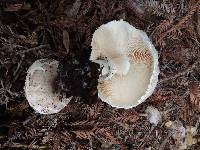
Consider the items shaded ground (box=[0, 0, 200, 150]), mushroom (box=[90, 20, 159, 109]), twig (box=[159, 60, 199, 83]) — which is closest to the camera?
mushroom (box=[90, 20, 159, 109])

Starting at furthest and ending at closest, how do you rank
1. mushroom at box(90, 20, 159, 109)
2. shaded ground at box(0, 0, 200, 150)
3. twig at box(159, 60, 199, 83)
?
twig at box(159, 60, 199, 83) → shaded ground at box(0, 0, 200, 150) → mushroom at box(90, 20, 159, 109)

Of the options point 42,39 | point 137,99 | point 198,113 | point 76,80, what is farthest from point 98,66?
point 198,113

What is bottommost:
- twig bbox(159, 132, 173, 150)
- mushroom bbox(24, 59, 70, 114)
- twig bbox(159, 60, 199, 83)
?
twig bbox(159, 132, 173, 150)

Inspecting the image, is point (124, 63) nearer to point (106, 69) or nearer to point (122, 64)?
point (122, 64)

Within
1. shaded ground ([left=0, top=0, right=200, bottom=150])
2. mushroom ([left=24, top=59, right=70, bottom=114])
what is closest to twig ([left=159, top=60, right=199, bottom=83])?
shaded ground ([left=0, top=0, right=200, bottom=150])

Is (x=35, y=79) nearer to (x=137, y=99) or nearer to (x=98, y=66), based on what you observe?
(x=98, y=66)

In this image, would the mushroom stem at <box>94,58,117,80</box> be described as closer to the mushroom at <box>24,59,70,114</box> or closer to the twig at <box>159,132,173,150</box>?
the mushroom at <box>24,59,70,114</box>

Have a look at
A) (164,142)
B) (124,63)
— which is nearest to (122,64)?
(124,63)
